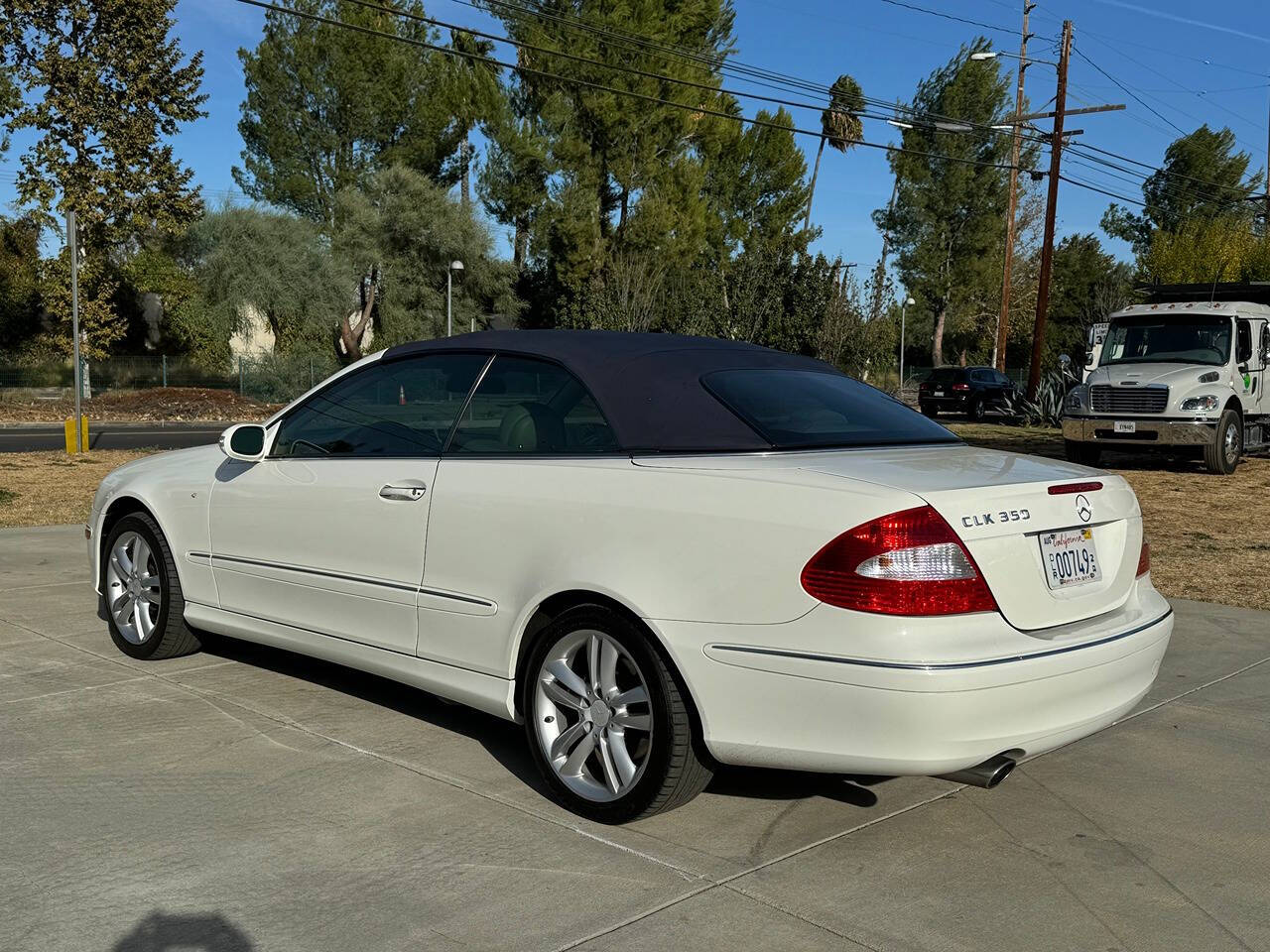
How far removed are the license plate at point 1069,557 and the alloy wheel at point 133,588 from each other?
3.99 metres

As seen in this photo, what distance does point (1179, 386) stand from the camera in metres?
17.0

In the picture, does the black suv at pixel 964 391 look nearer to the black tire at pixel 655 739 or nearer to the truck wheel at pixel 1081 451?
the truck wheel at pixel 1081 451

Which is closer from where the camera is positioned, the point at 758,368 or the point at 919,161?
the point at 758,368

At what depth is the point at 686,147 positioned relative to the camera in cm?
4772

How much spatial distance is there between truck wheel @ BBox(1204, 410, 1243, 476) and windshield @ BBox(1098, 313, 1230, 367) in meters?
0.88

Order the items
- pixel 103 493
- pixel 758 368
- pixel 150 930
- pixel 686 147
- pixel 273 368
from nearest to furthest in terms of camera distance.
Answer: pixel 150 930 < pixel 758 368 < pixel 103 493 < pixel 273 368 < pixel 686 147

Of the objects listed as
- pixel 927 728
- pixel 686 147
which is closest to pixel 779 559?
pixel 927 728

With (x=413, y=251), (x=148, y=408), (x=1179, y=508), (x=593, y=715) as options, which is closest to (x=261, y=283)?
(x=413, y=251)

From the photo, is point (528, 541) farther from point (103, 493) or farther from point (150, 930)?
point (103, 493)

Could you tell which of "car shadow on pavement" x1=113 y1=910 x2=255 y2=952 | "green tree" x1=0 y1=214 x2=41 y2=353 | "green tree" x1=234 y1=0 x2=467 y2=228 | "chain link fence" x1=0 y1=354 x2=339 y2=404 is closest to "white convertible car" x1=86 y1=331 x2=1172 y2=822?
"car shadow on pavement" x1=113 y1=910 x2=255 y2=952

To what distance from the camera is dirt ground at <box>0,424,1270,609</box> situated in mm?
8656

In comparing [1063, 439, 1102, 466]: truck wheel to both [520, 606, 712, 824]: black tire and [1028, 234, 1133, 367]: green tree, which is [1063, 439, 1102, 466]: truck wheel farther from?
[1028, 234, 1133, 367]: green tree

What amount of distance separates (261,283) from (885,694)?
4310cm

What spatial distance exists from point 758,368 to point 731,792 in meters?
1.53
